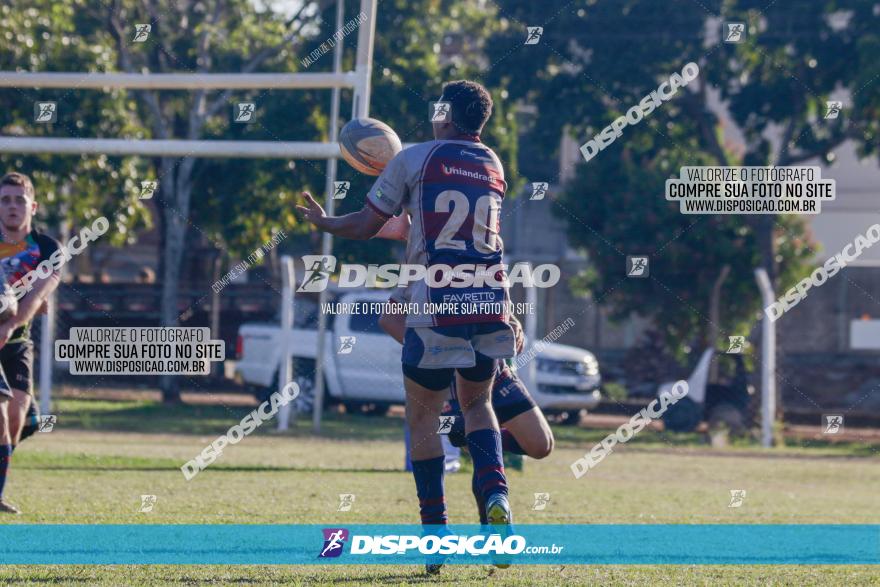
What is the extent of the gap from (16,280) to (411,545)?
10.3 ft

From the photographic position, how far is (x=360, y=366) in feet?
63.8

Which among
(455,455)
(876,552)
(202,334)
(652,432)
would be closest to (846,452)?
(652,432)

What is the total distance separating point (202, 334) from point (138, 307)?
32.7 ft

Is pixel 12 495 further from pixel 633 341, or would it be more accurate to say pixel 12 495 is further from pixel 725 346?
pixel 633 341

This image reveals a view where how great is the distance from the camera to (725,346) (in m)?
22.6

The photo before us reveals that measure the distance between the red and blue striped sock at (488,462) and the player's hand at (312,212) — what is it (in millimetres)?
1125

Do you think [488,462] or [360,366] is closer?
[488,462]

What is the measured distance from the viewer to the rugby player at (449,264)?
17.9ft

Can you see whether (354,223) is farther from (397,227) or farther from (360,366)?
(360,366)

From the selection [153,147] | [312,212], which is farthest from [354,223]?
[153,147]

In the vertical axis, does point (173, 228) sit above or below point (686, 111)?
below

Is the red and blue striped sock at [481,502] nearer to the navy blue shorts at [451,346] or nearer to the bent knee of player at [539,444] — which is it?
the navy blue shorts at [451,346]

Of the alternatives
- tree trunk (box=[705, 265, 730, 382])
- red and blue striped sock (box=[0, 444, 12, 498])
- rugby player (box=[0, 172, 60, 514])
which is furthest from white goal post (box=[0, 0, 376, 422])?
tree trunk (box=[705, 265, 730, 382])

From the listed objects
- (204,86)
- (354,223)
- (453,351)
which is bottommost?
(453,351)
